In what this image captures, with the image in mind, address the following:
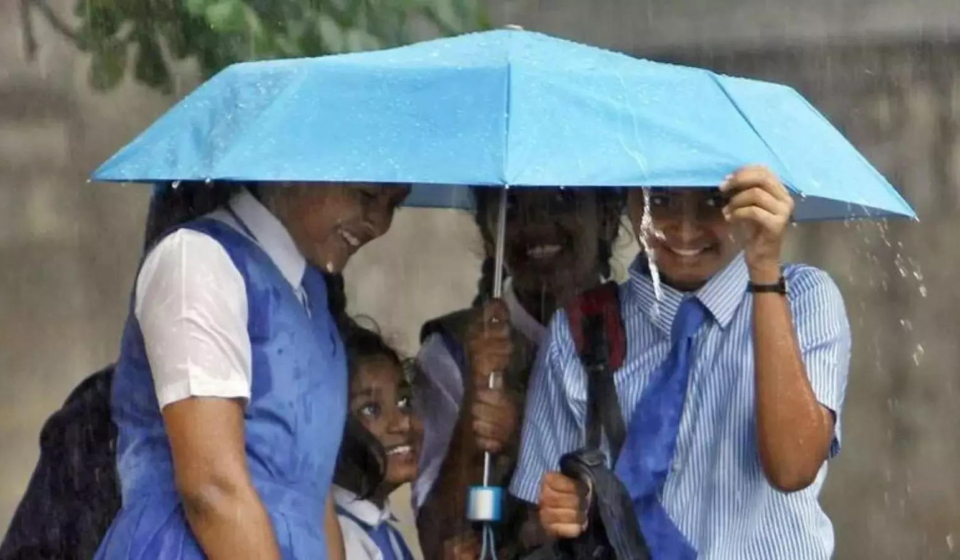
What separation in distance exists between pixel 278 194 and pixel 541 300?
87 cm

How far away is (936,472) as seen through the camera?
19.0ft

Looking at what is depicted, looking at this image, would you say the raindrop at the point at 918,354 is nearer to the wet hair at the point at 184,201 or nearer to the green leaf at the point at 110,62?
the green leaf at the point at 110,62

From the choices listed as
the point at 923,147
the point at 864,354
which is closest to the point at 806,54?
the point at 923,147

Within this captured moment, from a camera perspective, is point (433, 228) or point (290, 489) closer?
point (290, 489)

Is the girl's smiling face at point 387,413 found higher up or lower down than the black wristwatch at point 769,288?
lower down

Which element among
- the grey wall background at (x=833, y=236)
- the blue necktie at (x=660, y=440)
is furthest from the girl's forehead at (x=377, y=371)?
the grey wall background at (x=833, y=236)

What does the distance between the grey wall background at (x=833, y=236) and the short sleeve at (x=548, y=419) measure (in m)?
2.38

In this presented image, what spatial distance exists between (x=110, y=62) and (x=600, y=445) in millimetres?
2008

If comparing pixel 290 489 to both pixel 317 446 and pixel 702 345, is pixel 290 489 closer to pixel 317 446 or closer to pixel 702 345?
pixel 317 446

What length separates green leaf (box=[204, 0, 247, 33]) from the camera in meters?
3.65

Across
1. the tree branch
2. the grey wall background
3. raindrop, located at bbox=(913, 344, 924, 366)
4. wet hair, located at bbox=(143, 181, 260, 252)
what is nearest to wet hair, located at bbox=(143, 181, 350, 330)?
wet hair, located at bbox=(143, 181, 260, 252)

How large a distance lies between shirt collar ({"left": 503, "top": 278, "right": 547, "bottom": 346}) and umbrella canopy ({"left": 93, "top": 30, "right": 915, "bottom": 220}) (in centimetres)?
86

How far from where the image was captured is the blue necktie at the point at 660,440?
306 cm

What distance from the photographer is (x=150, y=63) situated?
4219 millimetres
